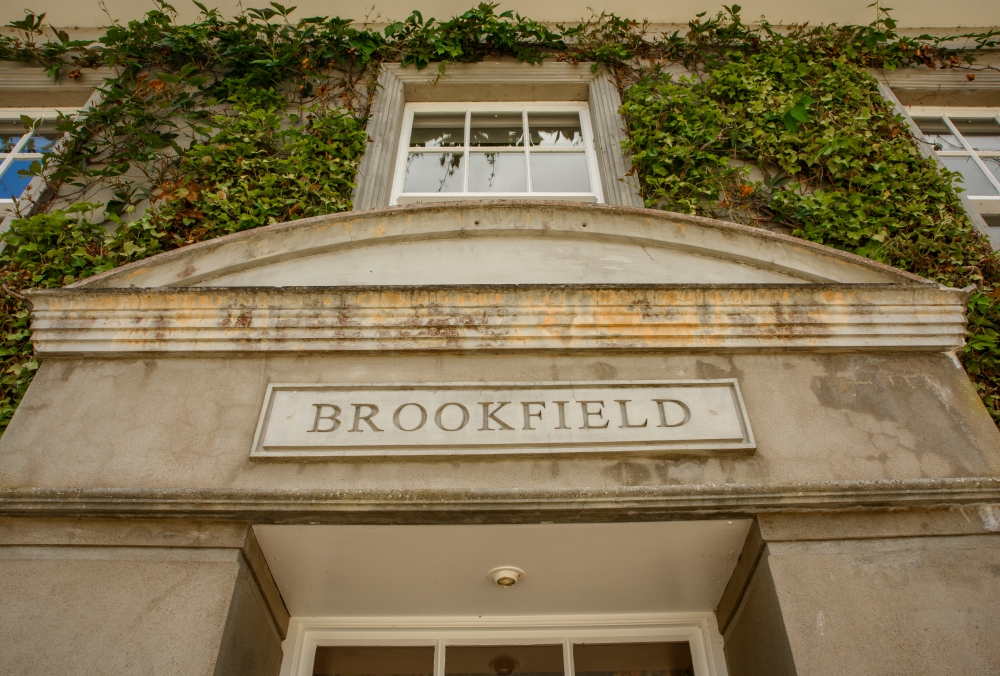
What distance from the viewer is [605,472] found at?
2990 millimetres

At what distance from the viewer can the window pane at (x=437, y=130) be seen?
5746mm

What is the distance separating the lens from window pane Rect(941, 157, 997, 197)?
545cm

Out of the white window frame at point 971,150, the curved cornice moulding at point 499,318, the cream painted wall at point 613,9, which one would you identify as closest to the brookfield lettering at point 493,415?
the curved cornice moulding at point 499,318

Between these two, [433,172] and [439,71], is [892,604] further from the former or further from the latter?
[439,71]

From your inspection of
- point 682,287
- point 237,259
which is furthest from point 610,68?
point 237,259

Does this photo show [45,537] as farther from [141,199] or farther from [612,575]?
[141,199]

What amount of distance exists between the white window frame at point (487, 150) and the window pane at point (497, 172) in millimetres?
45

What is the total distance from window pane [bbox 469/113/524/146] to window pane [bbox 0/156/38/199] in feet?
10.7

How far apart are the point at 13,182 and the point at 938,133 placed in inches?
285

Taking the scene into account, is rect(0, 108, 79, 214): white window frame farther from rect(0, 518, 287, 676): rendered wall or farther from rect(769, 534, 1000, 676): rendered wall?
rect(769, 534, 1000, 676): rendered wall

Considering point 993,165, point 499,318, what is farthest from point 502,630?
point 993,165

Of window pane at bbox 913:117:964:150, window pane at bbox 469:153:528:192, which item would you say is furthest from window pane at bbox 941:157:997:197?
window pane at bbox 469:153:528:192

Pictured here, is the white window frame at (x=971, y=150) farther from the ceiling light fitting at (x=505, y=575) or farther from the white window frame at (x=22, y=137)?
the white window frame at (x=22, y=137)

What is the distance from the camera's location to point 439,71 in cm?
588
